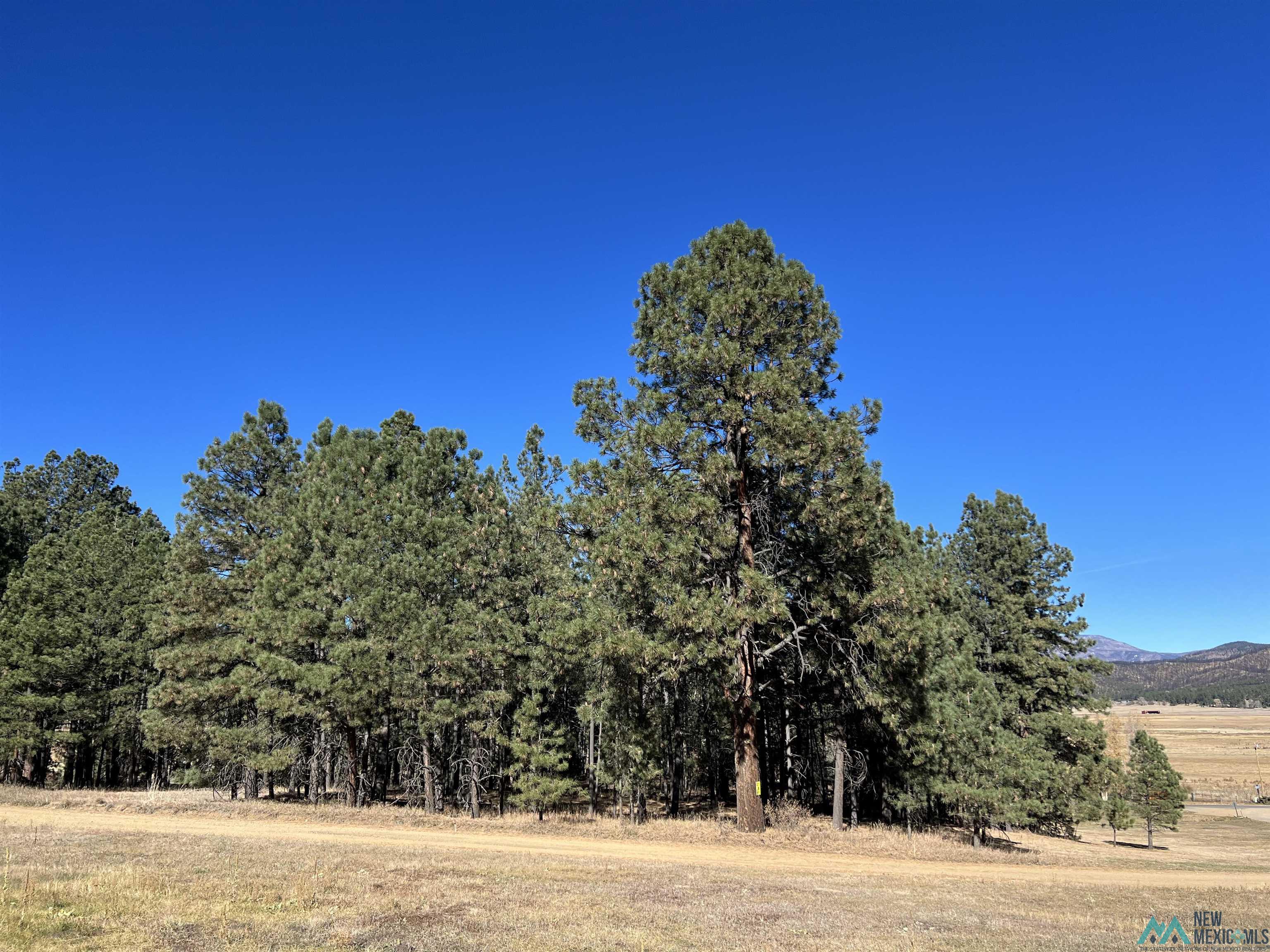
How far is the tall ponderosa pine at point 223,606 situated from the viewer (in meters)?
24.7

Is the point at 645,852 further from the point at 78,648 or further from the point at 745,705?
the point at 78,648

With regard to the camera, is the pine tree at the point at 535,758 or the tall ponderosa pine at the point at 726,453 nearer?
the tall ponderosa pine at the point at 726,453

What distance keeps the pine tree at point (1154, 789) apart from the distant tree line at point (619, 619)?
3.78 metres

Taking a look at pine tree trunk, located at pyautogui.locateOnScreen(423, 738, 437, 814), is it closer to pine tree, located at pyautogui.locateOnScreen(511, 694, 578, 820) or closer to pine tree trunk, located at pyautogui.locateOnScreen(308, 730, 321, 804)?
pine tree, located at pyautogui.locateOnScreen(511, 694, 578, 820)

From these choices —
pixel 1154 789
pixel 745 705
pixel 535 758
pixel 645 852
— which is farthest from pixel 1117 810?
pixel 535 758

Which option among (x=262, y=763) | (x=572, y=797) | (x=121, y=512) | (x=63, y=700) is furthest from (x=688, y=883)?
(x=121, y=512)

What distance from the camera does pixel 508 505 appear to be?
83.5ft

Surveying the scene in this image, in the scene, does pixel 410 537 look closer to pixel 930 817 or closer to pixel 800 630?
pixel 800 630

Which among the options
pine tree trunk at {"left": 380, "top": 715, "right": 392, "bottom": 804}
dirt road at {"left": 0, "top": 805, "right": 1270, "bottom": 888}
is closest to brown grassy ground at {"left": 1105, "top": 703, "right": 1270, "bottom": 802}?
dirt road at {"left": 0, "top": 805, "right": 1270, "bottom": 888}

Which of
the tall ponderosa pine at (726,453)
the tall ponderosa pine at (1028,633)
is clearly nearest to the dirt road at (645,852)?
the tall ponderosa pine at (726,453)

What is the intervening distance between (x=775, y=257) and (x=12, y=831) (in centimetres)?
2371

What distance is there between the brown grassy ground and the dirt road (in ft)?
62.1

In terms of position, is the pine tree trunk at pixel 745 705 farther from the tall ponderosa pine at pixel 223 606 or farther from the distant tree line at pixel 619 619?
the tall ponderosa pine at pixel 223 606

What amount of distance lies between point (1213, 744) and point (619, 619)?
13953 cm
